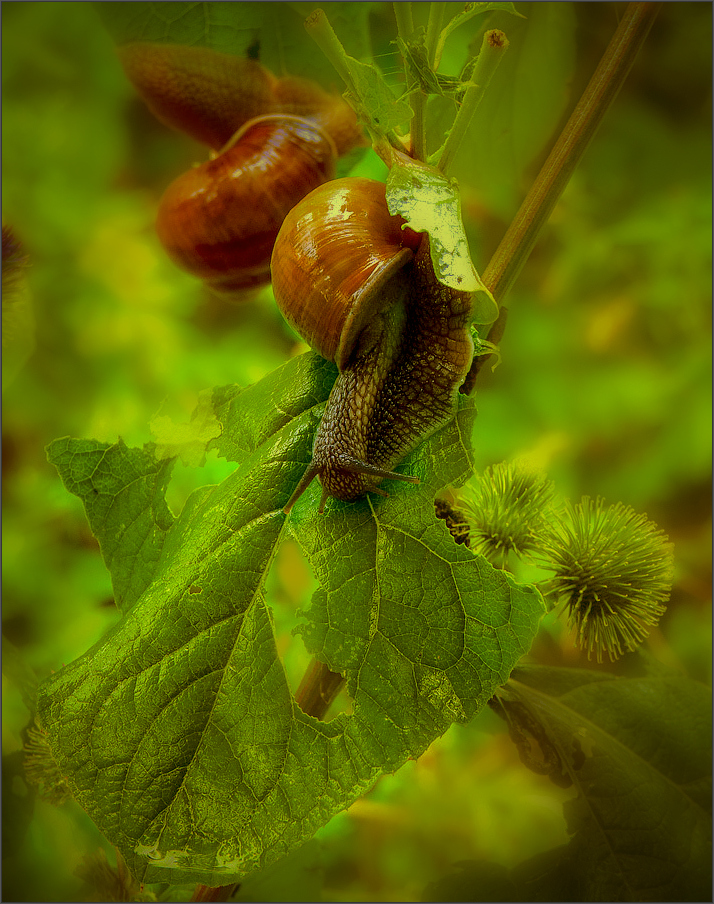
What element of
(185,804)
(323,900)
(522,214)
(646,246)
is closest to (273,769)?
(185,804)

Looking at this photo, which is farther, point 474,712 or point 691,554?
point 691,554

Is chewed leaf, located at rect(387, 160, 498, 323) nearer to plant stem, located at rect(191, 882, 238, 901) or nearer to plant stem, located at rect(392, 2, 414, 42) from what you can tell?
plant stem, located at rect(392, 2, 414, 42)

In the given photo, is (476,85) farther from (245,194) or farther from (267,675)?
(267,675)

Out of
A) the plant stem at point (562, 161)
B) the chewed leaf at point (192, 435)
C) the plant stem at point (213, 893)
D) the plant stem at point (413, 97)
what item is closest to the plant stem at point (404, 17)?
the plant stem at point (413, 97)

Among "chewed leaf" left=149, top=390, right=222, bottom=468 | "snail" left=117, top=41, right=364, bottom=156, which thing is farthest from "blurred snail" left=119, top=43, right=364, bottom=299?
"chewed leaf" left=149, top=390, right=222, bottom=468

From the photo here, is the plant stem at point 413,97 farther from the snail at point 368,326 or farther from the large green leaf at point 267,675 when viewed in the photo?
the large green leaf at point 267,675

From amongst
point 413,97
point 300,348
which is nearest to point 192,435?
point 300,348

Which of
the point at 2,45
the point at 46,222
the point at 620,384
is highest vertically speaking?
the point at 2,45

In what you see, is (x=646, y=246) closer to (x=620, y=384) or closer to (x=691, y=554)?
(x=620, y=384)
